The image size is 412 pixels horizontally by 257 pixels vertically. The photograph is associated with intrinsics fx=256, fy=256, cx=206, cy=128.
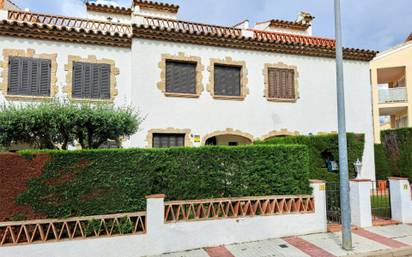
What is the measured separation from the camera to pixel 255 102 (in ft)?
38.9

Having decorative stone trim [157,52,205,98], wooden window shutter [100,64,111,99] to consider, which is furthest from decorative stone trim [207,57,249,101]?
wooden window shutter [100,64,111,99]

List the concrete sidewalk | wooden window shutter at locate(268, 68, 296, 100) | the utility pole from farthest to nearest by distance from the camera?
wooden window shutter at locate(268, 68, 296, 100), the utility pole, the concrete sidewalk

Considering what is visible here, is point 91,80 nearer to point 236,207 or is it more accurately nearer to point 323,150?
point 236,207

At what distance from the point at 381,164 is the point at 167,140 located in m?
11.5

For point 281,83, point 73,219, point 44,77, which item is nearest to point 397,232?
point 281,83

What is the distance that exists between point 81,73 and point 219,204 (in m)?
7.82

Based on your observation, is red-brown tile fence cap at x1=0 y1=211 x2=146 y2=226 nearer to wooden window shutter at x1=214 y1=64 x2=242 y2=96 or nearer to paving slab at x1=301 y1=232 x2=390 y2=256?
paving slab at x1=301 y1=232 x2=390 y2=256

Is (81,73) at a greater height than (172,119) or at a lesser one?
greater

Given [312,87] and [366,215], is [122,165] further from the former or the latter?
[312,87]

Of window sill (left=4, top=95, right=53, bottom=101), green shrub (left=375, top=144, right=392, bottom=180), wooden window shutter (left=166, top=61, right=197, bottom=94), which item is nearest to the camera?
window sill (left=4, top=95, right=53, bottom=101)

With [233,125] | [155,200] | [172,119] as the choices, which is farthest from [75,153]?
[233,125]

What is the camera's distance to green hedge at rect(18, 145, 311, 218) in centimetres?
579

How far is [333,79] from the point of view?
42.5ft

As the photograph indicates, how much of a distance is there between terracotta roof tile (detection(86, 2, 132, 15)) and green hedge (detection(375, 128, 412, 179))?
1741 cm
